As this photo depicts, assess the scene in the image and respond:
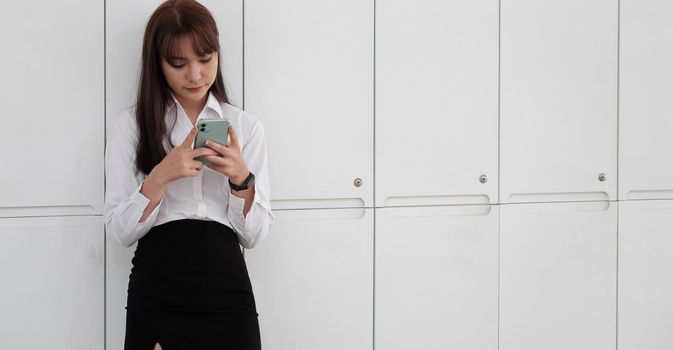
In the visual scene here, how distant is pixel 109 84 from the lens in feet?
5.97

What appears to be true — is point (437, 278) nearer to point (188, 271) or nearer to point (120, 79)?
point (188, 271)

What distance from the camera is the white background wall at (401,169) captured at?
1786 mm

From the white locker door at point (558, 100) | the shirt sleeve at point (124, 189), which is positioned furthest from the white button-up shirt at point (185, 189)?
the white locker door at point (558, 100)

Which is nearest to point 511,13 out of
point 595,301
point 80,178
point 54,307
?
point 595,301

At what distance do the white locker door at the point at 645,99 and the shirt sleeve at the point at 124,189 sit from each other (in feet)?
4.77

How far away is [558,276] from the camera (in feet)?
7.27

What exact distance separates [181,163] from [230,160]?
0.11m

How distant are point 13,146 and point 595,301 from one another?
1.72 metres

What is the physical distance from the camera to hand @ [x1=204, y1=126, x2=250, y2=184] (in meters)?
1.57

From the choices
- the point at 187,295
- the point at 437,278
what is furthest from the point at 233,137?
the point at 437,278

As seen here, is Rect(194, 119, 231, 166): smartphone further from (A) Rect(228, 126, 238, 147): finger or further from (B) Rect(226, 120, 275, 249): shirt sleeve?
(B) Rect(226, 120, 275, 249): shirt sleeve

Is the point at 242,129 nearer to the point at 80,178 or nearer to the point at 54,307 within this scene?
the point at 80,178

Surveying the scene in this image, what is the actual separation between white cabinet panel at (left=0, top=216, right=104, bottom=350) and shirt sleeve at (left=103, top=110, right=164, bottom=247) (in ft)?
0.57

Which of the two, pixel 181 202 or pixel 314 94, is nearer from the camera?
pixel 181 202
